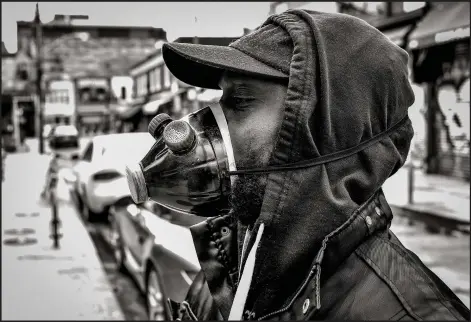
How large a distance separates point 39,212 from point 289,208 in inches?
429

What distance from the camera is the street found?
17.7 feet

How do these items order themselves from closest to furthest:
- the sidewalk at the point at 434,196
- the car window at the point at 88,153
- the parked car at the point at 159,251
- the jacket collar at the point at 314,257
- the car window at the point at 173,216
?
the jacket collar at the point at 314,257 → the car window at the point at 173,216 → the parked car at the point at 159,251 → the car window at the point at 88,153 → the sidewalk at the point at 434,196

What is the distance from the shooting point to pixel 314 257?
131 cm

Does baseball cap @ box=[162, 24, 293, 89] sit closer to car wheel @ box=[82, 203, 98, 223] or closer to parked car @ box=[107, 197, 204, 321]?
parked car @ box=[107, 197, 204, 321]

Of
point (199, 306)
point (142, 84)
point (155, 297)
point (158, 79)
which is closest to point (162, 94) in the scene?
point (158, 79)

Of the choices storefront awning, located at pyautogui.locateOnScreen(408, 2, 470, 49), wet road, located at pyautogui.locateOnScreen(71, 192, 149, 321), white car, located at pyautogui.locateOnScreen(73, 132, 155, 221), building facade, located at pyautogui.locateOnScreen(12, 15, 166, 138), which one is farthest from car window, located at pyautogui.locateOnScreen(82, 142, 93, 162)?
storefront awning, located at pyautogui.locateOnScreen(408, 2, 470, 49)

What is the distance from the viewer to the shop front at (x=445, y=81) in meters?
12.1

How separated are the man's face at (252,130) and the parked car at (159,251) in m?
1.15

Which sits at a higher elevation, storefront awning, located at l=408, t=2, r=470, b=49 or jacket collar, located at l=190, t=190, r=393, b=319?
storefront awning, located at l=408, t=2, r=470, b=49

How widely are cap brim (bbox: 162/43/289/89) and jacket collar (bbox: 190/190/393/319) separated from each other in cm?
41

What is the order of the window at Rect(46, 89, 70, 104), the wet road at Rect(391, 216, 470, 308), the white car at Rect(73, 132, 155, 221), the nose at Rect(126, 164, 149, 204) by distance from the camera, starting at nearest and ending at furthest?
the nose at Rect(126, 164, 149, 204), the wet road at Rect(391, 216, 470, 308), the white car at Rect(73, 132, 155, 221), the window at Rect(46, 89, 70, 104)

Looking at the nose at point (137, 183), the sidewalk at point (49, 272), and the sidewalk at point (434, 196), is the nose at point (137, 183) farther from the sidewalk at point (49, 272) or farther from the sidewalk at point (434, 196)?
the sidewalk at point (434, 196)

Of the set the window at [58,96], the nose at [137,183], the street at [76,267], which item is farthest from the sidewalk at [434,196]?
the window at [58,96]

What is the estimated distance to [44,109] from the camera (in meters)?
22.6
